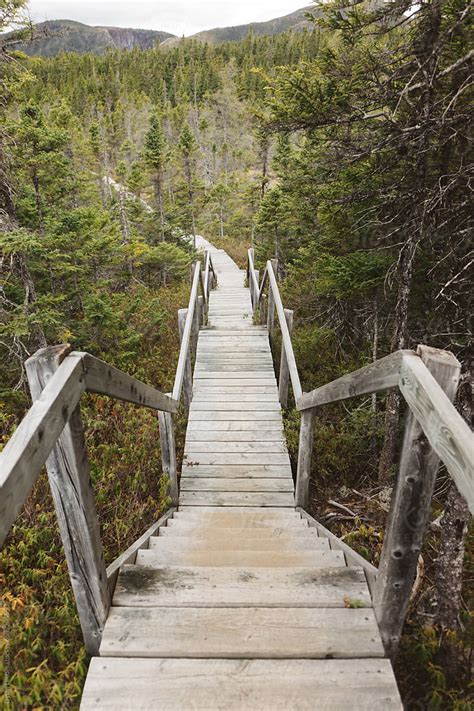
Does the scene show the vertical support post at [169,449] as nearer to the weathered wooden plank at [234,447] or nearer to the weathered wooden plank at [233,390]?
the weathered wooden plank at [234,447]

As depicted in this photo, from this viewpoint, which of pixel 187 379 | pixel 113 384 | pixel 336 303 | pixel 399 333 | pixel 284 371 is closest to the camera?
pixel 113 384

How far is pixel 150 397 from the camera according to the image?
313cm

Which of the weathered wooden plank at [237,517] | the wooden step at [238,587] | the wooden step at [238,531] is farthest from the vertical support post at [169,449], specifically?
the wooden step at [238,587]

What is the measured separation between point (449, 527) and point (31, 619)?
297 cm

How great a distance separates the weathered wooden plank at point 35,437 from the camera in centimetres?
120

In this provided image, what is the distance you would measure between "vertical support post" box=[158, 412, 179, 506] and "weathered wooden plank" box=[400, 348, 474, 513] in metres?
2.73

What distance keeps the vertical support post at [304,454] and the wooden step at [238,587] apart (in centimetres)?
161

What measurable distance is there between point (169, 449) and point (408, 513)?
2.83 meters

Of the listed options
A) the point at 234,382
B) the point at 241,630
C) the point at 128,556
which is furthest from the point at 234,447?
the point at 241,630

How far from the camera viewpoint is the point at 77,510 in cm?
181

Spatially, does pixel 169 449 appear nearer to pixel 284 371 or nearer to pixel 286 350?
pixel 286 350

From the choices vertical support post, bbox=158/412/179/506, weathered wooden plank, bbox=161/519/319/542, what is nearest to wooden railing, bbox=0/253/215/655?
weathered wooden plank, bbox=161/519/319/542

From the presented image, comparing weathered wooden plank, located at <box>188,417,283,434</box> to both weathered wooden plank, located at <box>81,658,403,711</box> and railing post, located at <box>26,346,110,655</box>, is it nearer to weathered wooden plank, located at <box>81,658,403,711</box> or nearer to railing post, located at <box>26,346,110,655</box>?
railing post, located at <box>26,346,110,655</box>

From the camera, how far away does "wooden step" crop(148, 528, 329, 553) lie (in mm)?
3055
